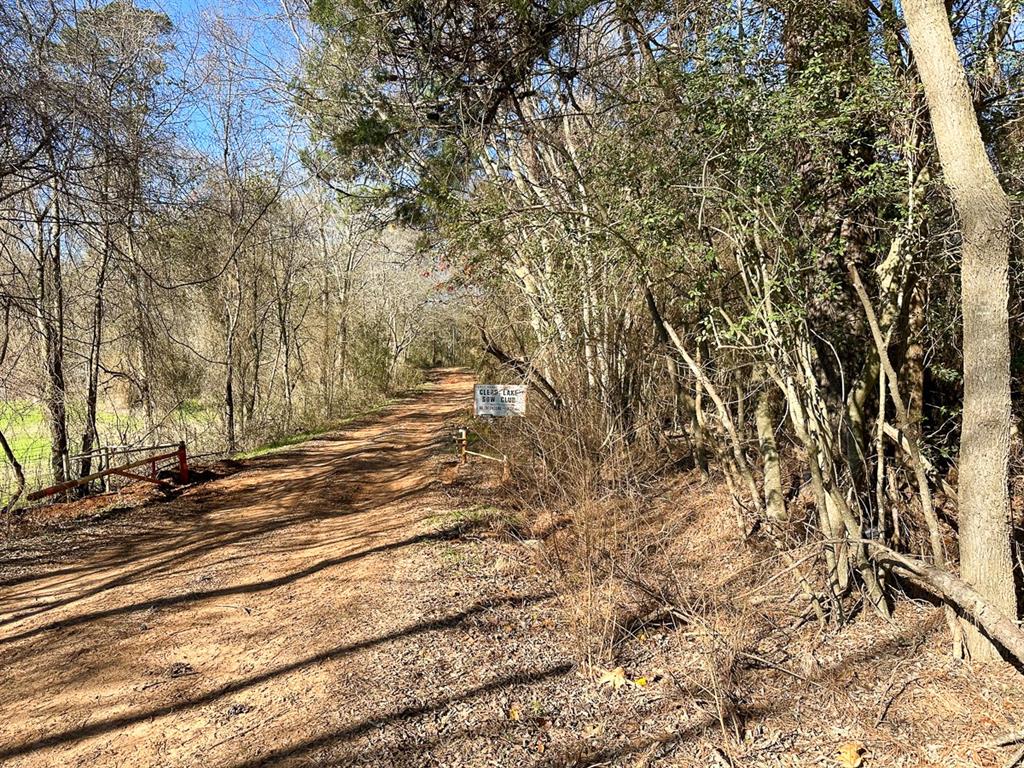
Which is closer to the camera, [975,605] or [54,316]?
[975,605]

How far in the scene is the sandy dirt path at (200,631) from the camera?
341 cm

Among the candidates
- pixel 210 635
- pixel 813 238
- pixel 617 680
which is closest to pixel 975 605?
pixel 617 680

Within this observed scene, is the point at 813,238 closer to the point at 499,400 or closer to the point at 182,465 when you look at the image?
the point at 499,400

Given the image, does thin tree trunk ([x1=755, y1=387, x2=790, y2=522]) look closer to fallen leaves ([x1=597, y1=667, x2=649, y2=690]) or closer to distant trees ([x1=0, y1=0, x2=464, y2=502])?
fallen leaves ([x1=597, y1=667, x2=649, y2=690])

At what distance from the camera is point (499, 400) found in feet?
27.6

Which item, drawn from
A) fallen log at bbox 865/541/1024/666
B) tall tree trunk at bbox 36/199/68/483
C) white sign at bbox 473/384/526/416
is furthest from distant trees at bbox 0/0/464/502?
fallen log at bbox 865/541/1024/666

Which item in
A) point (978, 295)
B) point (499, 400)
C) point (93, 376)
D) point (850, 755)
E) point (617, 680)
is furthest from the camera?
point (93, 376)

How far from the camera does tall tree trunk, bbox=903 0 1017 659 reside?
10.8 ft

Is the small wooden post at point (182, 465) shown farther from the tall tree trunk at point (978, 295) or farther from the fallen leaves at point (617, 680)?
the tall tree trunk at point (978, 295)

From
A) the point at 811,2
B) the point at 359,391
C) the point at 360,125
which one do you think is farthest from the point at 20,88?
the point at 359,391

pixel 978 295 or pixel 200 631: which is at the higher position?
pixel 978 295

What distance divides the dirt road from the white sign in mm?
1543

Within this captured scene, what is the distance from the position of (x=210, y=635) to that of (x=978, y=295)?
18.5 feet

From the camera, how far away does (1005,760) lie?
3.09 m
